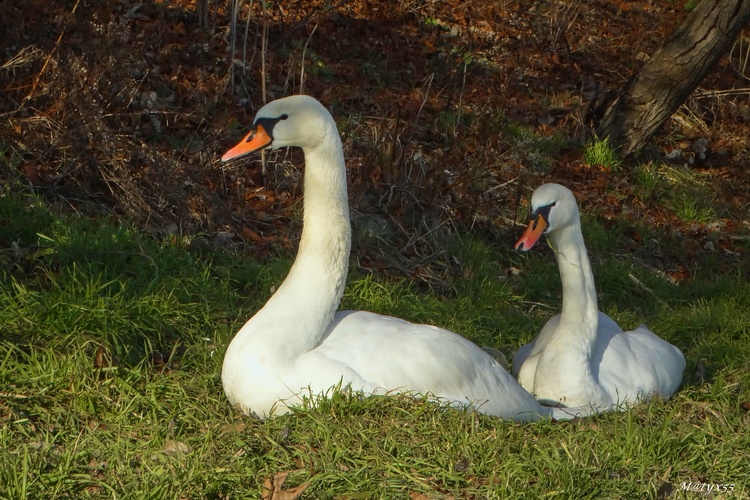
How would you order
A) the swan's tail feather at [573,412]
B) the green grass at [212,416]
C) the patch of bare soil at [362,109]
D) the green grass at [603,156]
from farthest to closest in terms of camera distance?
the green grass at [603,156] < the patch of bare soil at [362,109] < the swan's tail feather at [573,412] < the green grass at [212,416]

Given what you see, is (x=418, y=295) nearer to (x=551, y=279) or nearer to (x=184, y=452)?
(x=551, y=279)

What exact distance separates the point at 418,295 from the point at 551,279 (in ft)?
4.27

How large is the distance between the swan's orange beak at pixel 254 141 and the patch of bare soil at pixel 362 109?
2320mm

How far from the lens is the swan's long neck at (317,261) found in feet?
15.0

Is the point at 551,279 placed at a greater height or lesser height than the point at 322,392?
lesser

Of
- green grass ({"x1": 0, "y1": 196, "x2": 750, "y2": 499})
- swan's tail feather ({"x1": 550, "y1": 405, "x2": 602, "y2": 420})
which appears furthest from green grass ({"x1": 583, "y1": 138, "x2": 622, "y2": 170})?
swan's tail feather ({"x1": 550, "y1": 405, "x2": 602, "y2": 420})

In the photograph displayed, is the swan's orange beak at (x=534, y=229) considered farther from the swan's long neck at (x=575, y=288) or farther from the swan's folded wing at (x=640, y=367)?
the swan's folded wing at (x=640, y=367)

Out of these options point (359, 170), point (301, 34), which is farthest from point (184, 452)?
point (301, 34)

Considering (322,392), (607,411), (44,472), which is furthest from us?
(607,411)

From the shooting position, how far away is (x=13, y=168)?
21.7 feet

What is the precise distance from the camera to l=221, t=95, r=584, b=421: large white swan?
441cm

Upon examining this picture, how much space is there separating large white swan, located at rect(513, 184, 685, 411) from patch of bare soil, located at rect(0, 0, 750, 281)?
1.66 metres

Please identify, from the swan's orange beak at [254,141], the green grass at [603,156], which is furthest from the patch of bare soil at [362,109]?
the swan's orange beak at [254,141]

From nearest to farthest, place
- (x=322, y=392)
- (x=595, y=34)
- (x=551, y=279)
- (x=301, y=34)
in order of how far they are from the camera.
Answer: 1. (x=322, y=392)
2. (x=551, y=279)
3. (x=301, y=34)
4. (x=595, y=34)
